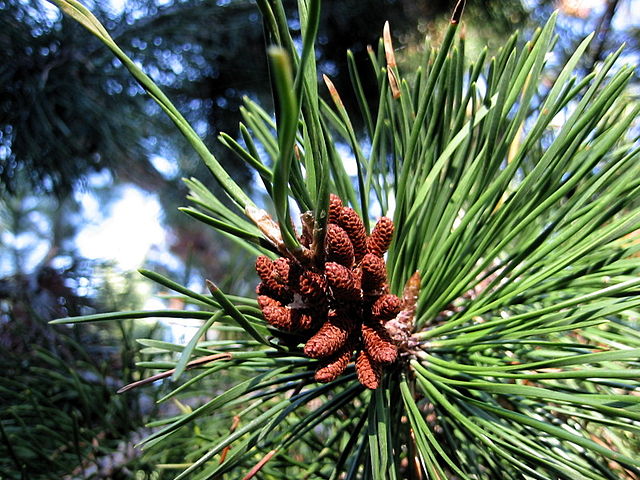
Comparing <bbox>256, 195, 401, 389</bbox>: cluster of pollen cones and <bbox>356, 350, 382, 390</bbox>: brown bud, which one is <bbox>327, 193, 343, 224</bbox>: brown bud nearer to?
<bbox>256, 195, 401, 389</bbox>: cluster of pollen cones

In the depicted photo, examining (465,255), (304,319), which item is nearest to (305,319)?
(304,319)

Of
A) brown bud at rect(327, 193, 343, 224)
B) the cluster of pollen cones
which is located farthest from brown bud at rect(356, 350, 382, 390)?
brown bud at rect(327, 193, 343, 224)

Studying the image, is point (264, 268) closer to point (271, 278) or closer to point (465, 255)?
point (271, 278)

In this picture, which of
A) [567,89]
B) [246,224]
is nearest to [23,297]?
[246,224]

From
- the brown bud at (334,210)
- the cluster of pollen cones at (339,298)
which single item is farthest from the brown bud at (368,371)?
the brown bud at (334,210)

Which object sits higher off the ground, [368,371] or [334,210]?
[334,210]

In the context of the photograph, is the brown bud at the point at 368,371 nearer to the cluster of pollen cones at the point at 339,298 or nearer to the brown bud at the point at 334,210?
the cluster of pollen cones at the point at 339,298
